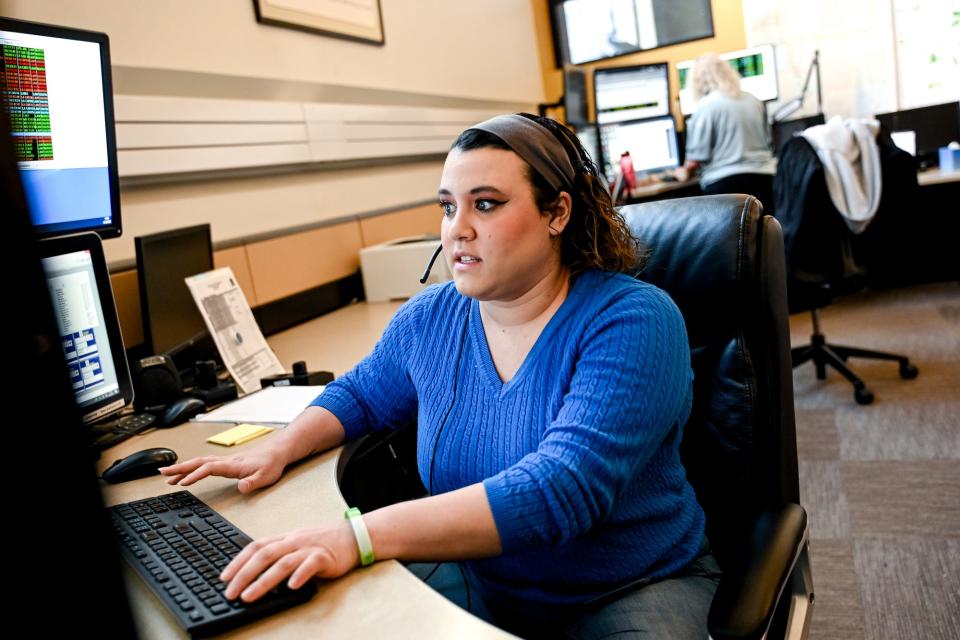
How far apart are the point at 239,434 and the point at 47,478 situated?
1294 mm

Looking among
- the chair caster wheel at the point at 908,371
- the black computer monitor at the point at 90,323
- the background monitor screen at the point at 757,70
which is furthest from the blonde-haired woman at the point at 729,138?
the black computer monitor at the point at 90,323

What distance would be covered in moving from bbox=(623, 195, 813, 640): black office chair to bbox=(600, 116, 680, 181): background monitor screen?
3.74 metres

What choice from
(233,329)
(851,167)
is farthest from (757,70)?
(233,329)

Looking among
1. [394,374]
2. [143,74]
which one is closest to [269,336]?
[143,74]

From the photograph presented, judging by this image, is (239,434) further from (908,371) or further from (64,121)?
(908,371)

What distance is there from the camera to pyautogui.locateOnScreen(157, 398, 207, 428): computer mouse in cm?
161

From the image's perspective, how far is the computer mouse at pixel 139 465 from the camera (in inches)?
50.5

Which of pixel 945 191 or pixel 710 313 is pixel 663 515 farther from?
pixel 945 191

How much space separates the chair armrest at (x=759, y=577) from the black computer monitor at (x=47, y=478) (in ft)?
2.55

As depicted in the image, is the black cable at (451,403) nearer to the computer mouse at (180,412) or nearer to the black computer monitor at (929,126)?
the computer mouse at (180,412)

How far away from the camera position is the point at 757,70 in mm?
4973

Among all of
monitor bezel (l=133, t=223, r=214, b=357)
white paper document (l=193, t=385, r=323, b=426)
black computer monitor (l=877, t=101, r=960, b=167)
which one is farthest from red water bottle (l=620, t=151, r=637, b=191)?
white paper document (l=193, t=385, r=323, b=426)

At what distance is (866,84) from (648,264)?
4.44 m

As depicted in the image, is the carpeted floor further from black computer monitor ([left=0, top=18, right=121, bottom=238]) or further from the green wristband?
black computer monitor ([left=0, top=18, right=121, bottom=238])
